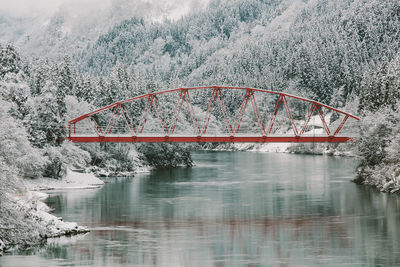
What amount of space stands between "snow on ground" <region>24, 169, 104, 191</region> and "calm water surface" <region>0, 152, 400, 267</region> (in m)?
2.59

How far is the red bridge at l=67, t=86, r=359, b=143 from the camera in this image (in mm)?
73438

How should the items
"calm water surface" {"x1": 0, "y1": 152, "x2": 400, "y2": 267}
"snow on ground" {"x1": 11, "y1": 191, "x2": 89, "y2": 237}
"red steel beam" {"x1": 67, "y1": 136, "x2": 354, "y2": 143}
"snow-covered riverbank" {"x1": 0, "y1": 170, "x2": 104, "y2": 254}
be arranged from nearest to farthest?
"calm water surface" {"x1": 0, "y1": 152, "x2": 400, "y2": 267} → "snow-covered riverbank" {"x1": 0, "y1": 170, "x2": 104, "y2": 254} → "snow on ground" {"x1": 11, "y1": 191, "x2": 89, "y2": 237} → "red steel beam" {"x1": 67, "y1": 136, "x2": 354, "y2": 143}

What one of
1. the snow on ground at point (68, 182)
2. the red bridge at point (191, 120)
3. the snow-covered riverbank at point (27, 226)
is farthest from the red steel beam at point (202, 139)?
the snow-covered riverbank at point (27, 226)

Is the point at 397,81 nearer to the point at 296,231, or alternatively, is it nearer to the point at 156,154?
the point at 156,154

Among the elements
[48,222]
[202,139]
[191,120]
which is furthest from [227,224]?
[191,120]

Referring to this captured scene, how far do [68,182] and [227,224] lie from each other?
29.4m

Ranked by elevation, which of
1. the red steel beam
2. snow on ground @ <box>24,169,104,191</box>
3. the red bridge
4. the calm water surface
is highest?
the red bridge

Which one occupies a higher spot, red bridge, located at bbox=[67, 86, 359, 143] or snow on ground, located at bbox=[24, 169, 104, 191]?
red bridge, located at bbox=[67, 86, 359, 143]

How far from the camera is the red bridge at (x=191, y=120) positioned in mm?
73438

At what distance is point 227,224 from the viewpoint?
4978 centimetres

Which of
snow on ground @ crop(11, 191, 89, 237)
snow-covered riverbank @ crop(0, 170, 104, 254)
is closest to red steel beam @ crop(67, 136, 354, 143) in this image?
snow-covered riverbank @ crop(0, 170, 104, 254)

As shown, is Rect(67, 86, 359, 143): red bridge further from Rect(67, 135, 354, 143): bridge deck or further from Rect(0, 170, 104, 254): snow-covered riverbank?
Rect(0, 170, 104, 254): snow-covered riverbank

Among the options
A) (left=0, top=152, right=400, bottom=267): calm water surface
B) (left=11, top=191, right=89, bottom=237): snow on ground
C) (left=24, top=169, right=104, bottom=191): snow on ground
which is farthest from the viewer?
(left=24, top=169, right=104, bottom=191): snow on ground

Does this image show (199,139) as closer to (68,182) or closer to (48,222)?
(68,182)
